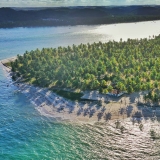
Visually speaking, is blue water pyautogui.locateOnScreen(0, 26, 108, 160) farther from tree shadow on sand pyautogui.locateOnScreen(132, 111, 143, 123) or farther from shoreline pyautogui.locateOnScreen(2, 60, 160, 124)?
tree shadow on sand pyautogui.locateOnScreen(132, 111, 143, 123)

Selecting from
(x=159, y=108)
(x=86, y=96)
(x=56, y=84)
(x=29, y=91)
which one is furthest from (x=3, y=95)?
(x=159, y=108)

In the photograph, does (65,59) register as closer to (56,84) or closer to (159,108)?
(56,84)

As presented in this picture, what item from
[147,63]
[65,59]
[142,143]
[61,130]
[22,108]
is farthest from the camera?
[65,59]

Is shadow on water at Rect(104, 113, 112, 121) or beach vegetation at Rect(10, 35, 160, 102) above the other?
beach vegetation at Rect(10, 35, 160, 102)

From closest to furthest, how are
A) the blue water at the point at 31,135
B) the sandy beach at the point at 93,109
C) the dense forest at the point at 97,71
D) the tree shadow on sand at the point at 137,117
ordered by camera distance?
1. the blue water at the point at 31,135
2. the tree shadow on sand at the point at 137,117
3. the sandy beach at the point at 93,109
4. the dense forest at the point at 97,71

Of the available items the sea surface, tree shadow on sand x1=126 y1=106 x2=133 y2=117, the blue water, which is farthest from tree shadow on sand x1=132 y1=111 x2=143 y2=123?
the blue water

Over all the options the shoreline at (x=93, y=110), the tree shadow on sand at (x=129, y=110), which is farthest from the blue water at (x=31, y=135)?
the tree shadow on sand at (x=129, y=110)

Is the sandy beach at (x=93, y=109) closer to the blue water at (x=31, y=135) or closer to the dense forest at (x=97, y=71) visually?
the blue water at (x=31, y=135)
